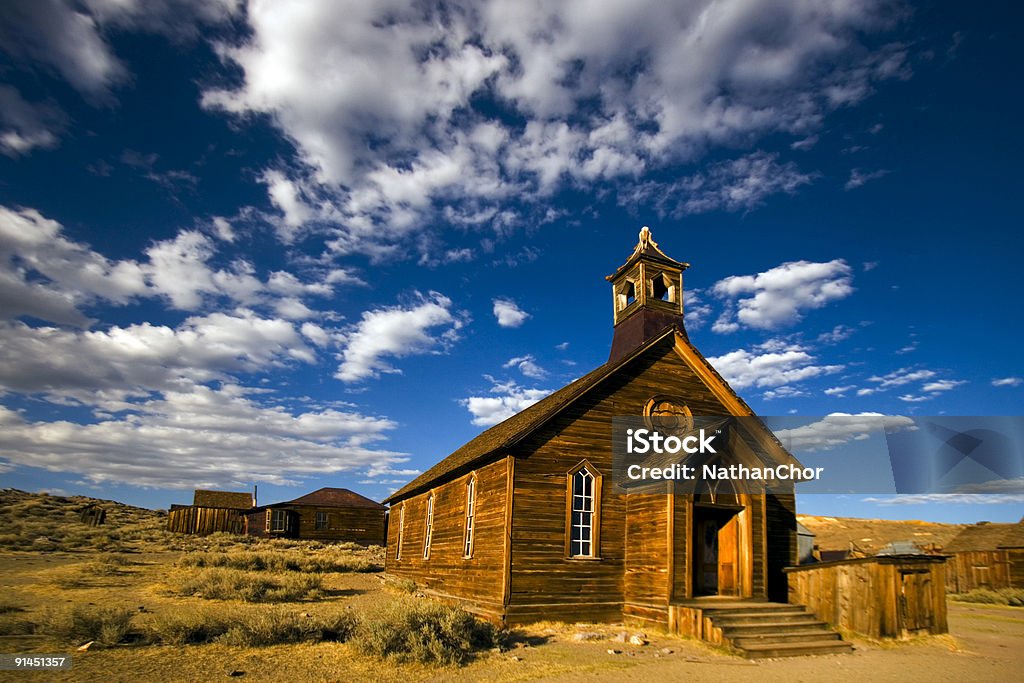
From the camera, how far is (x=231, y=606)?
551 inches

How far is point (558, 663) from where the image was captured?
9500 mm

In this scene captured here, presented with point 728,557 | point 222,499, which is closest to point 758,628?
point 728,557

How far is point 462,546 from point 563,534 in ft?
12.5

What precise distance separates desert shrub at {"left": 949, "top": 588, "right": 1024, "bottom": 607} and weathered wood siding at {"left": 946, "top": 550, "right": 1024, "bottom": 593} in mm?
651

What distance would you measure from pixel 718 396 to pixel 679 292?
11.8 ft

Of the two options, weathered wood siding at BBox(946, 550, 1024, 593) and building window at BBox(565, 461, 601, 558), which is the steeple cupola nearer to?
building window at BBox(565, 461, 601, 558)

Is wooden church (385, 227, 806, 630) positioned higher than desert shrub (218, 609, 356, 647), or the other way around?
wooden church (385, 227, 806, 630)

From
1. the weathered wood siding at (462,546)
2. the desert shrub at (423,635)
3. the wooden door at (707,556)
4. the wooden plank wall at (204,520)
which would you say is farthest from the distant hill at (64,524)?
the wooden door at (707,556)

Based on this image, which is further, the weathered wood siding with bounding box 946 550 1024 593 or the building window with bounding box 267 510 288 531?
the building window with bounding box 267 510 288 531

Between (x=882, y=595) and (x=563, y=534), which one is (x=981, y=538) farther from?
(x=563, y=534)

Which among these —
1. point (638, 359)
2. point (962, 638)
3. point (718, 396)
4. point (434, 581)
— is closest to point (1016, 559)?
point (962, 638)

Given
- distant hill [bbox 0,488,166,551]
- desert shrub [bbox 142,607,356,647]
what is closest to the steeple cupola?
desert shrub [bbox 142,607,356,647]

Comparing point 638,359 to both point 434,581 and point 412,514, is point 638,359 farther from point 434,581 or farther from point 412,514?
point 412,514

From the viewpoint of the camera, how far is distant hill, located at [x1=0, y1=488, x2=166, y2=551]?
2897 centimetres
